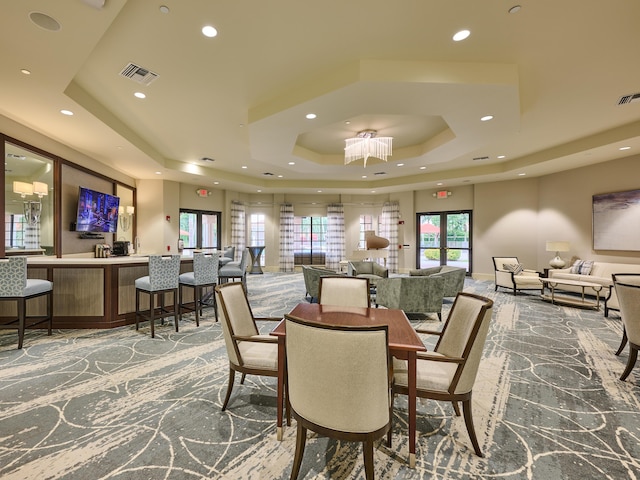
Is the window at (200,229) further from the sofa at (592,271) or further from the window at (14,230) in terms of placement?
the sofa at (592,271)

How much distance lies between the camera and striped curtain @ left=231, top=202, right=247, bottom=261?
33.4ft

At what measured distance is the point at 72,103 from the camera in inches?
145

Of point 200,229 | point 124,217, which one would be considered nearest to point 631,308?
point 124,217

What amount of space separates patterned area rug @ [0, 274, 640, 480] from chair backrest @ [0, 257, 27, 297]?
2.25ft

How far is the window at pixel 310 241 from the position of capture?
443 inches

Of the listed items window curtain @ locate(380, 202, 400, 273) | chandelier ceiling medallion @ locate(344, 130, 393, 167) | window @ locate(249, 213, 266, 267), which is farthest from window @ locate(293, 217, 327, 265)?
chandelier ceiling medallion @ locate(344, 130, 393, 167)

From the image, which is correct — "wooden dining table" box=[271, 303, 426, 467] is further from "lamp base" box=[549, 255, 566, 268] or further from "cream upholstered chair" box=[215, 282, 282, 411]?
"lamp base" box=[549, 255, 566, 268]

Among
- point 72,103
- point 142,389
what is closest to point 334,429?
point 142,389

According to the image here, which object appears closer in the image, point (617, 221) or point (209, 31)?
point (209, 31)

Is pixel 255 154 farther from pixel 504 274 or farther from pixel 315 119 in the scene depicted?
pixel 504 274

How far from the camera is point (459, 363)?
5.63ft

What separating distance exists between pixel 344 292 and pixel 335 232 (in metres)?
8.15

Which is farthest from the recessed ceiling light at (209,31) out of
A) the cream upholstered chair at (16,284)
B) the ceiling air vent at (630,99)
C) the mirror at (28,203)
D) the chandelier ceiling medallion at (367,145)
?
the ceiling air vent at (630,99)

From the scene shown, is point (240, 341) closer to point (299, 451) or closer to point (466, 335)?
point (299, 451)
